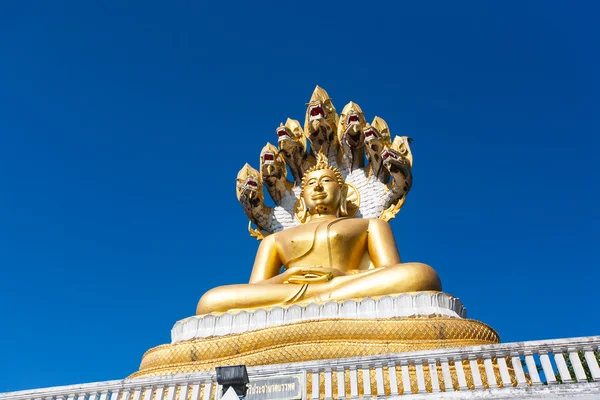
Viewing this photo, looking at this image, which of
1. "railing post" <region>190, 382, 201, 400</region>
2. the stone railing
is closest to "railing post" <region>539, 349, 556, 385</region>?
the stone railing

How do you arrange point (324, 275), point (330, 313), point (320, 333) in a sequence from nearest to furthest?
point (320, 333)
point (330, 313)
point (324, 275)

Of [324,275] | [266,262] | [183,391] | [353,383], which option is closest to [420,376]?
[353,383]

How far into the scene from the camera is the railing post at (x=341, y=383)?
4.83 meters

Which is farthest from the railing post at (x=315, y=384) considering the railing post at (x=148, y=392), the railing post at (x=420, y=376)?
the railing post at (x=148, y=392)

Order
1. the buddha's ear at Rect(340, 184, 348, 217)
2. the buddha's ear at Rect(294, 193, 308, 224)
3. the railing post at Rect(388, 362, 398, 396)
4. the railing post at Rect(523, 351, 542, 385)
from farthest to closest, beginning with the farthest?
the buddha's ear at Rect(294, 193, 308, 224) < the buddha's ear at Rect(340, 184, 348, 217) < the railing post at Rect(388, 362, 398, 396) < the railing post at Rect(523, 351, 542, 385)

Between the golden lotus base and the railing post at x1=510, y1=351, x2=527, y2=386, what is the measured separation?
1.74 metres

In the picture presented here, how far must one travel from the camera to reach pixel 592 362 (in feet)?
15.0

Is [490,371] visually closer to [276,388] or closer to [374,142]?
[276,388]

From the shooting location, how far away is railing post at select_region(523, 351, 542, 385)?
4.57 metres

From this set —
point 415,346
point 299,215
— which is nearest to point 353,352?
point 415,346

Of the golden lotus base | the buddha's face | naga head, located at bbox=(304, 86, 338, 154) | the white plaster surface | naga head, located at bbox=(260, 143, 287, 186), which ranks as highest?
naga head, located at bbox=(304, 86, 338, 154)

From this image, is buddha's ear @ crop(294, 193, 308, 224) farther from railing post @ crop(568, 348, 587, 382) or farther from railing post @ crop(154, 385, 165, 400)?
railing post @ crop(568, 348, 587, 382)

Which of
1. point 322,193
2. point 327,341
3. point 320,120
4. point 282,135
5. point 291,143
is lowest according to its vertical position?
point 327,341

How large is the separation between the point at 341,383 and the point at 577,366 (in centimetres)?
200
